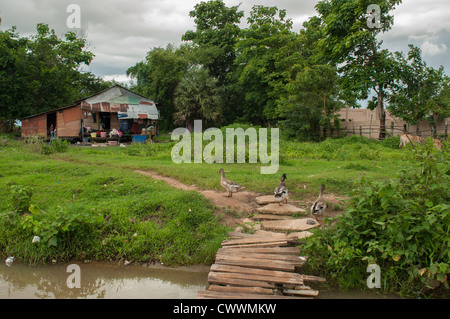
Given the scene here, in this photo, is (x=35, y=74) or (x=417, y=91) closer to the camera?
(x=417, y=91)

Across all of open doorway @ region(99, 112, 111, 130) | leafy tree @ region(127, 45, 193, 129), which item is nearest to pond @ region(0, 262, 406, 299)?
open doorway @ region(99, 112, 111, 130)

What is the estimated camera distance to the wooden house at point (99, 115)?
78.6 ft

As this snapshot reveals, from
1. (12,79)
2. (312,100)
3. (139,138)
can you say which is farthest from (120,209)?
(12,79)

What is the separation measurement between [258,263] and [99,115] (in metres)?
23.4

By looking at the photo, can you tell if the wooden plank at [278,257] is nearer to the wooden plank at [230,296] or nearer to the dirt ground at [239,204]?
the wooden plank at [230,296]

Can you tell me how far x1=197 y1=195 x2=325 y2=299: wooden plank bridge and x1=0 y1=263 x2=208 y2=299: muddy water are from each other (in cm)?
62

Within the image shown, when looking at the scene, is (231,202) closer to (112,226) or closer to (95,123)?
(112,226)

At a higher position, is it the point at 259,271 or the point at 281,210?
the point at 281,210

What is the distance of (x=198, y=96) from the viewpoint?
30.3 m

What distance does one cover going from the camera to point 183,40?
37594mm
